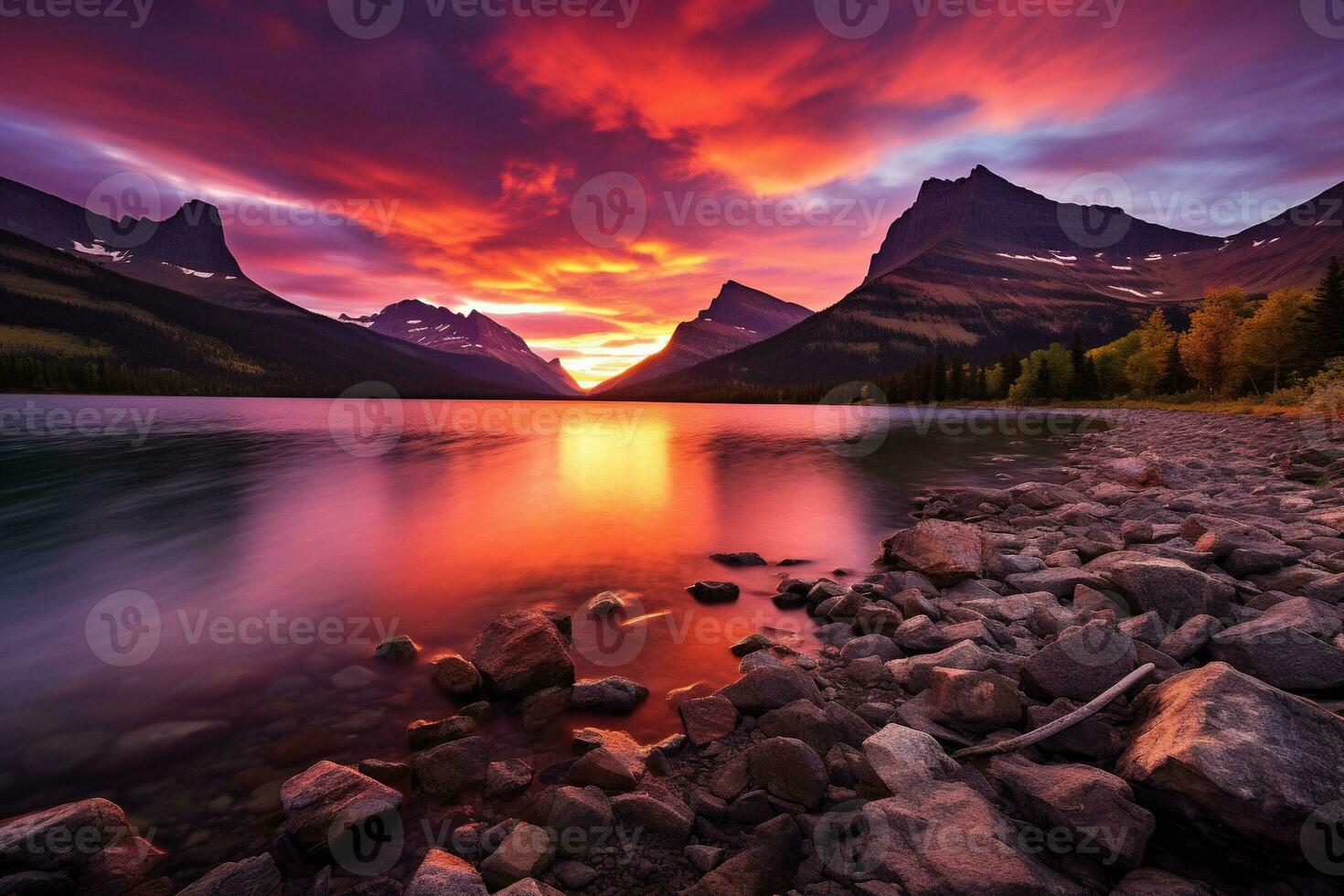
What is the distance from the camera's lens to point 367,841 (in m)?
6.08

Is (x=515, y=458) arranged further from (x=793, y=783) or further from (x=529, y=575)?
(x=793, y=783)

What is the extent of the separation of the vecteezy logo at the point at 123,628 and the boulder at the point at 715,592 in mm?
12300

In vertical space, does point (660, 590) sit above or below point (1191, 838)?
below

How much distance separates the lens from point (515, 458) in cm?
5284

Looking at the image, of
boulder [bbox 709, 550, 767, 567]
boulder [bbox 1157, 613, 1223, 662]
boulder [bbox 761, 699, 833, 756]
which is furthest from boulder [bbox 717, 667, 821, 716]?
boulder [bbox 709, 550, 767, 567]

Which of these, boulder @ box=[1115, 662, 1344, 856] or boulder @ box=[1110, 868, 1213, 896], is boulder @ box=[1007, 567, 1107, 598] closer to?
boulder @ box=[1115, 662, 1344, 856]

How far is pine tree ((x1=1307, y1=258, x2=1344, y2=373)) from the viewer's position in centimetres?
6209

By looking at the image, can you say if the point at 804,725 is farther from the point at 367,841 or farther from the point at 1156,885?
the point at 367,841

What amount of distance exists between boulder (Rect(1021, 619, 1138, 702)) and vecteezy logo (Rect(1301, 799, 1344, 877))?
2.83m

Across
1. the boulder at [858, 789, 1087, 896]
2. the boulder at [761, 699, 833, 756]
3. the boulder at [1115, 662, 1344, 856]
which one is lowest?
the boulder at [761, 699, 833, 756]

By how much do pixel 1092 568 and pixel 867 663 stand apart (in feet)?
21.8

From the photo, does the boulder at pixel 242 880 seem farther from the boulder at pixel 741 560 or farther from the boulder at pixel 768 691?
the boulder at pixel 741 560

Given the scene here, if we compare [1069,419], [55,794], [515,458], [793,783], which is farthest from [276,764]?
[1069,419]

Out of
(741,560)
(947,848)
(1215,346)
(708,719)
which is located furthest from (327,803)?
(1215,346)
